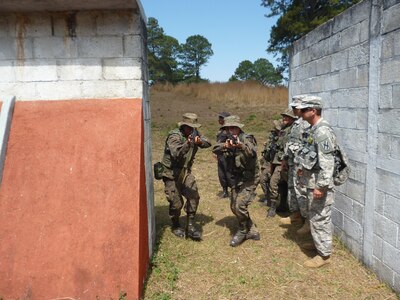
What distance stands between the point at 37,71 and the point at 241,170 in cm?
286

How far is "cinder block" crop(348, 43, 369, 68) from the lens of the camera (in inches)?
164

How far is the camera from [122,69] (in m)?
4.06

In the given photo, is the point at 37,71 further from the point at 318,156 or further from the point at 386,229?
the point at 386,229

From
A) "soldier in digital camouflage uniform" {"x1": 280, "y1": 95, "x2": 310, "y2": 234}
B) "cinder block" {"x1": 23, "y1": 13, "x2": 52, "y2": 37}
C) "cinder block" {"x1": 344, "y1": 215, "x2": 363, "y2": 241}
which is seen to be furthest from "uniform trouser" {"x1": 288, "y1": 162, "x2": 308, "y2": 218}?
"cinder block" {"x1": 23, "y1": 13, "x2": 52, "y2": 37}

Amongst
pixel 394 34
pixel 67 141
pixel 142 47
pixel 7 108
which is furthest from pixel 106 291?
pixel 394 34

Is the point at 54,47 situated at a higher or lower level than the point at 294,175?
higher

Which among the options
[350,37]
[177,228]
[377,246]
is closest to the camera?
[377,246]

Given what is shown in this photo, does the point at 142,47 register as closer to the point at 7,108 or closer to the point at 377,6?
the point at 7,108

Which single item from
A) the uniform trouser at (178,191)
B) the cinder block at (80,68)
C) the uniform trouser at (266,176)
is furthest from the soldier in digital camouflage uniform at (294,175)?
the cinder block at (80,68)

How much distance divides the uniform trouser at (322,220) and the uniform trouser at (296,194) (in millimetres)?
386

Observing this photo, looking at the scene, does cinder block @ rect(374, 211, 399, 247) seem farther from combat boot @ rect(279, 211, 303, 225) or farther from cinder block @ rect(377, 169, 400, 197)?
combat boot @ rect(279, 211, 303, 225)

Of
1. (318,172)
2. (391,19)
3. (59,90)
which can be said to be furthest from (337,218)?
(59,90)

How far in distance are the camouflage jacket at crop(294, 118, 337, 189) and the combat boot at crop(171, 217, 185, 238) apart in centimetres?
206

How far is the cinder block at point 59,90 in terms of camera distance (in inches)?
161
